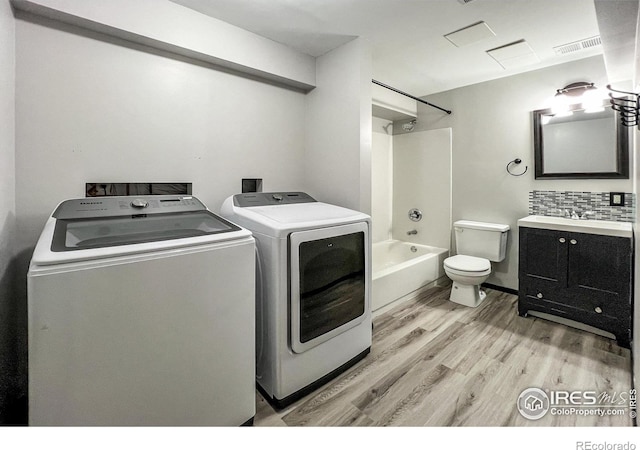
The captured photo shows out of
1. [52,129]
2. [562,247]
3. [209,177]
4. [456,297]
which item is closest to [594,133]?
[562,247]

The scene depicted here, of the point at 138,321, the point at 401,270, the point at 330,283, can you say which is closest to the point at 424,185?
the point at 401,270

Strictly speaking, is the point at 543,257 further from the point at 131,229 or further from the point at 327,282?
the point at 131,229

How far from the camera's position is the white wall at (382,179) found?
12.2 feet

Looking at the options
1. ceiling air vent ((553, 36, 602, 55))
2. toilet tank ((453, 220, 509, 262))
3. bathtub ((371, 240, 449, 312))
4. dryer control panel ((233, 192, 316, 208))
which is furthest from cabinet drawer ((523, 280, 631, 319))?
dryer control panel ((233, 192, 316, 208))

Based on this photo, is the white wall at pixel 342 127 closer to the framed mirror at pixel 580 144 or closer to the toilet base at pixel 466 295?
the toilet base at pixel 466 295

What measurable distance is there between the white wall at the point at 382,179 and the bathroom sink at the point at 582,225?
1605 millimetres

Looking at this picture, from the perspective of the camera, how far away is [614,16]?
127cm

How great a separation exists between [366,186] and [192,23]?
5.19 ft

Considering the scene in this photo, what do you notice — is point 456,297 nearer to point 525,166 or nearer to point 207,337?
point 525,166

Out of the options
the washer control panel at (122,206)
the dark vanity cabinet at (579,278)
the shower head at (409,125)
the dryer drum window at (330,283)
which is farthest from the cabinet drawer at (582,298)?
the washer control panel at (122,206)

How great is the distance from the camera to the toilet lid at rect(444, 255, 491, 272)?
106 inches

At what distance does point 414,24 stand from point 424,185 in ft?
6.47

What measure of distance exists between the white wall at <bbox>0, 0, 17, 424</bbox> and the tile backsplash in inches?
151

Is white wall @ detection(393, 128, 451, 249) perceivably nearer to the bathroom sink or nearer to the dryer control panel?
the bathroom sink
